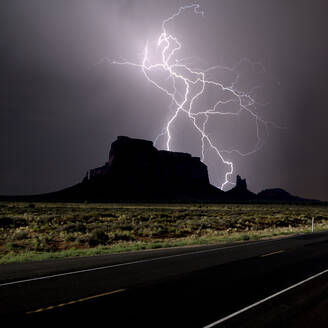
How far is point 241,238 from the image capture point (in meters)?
21.8

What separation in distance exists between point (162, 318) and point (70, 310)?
1.65 metres

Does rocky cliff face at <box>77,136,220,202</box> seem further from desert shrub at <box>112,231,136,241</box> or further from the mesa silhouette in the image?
desert shrub at <box>112,231,136,241</box>

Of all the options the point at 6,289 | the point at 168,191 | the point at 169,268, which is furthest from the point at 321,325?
the point at 168,191

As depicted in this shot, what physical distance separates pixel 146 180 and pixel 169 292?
138 m

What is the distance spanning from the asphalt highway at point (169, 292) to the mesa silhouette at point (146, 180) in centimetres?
10284

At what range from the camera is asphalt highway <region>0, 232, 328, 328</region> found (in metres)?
5.73

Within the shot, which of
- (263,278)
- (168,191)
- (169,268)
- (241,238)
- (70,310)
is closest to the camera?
(70,310)

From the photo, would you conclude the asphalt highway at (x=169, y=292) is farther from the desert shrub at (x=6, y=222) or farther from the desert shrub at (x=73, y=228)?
the desert shrub at (x=6, y=222)

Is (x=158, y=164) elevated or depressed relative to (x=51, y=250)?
elevated

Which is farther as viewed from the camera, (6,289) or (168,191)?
(168,191)

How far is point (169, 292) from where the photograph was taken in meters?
7.47

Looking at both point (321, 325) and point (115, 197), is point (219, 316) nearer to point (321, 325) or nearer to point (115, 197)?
point (321, 325)

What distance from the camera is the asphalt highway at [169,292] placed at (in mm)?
5727

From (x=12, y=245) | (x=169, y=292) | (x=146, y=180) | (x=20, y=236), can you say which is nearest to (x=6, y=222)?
(x=20, y=236)
